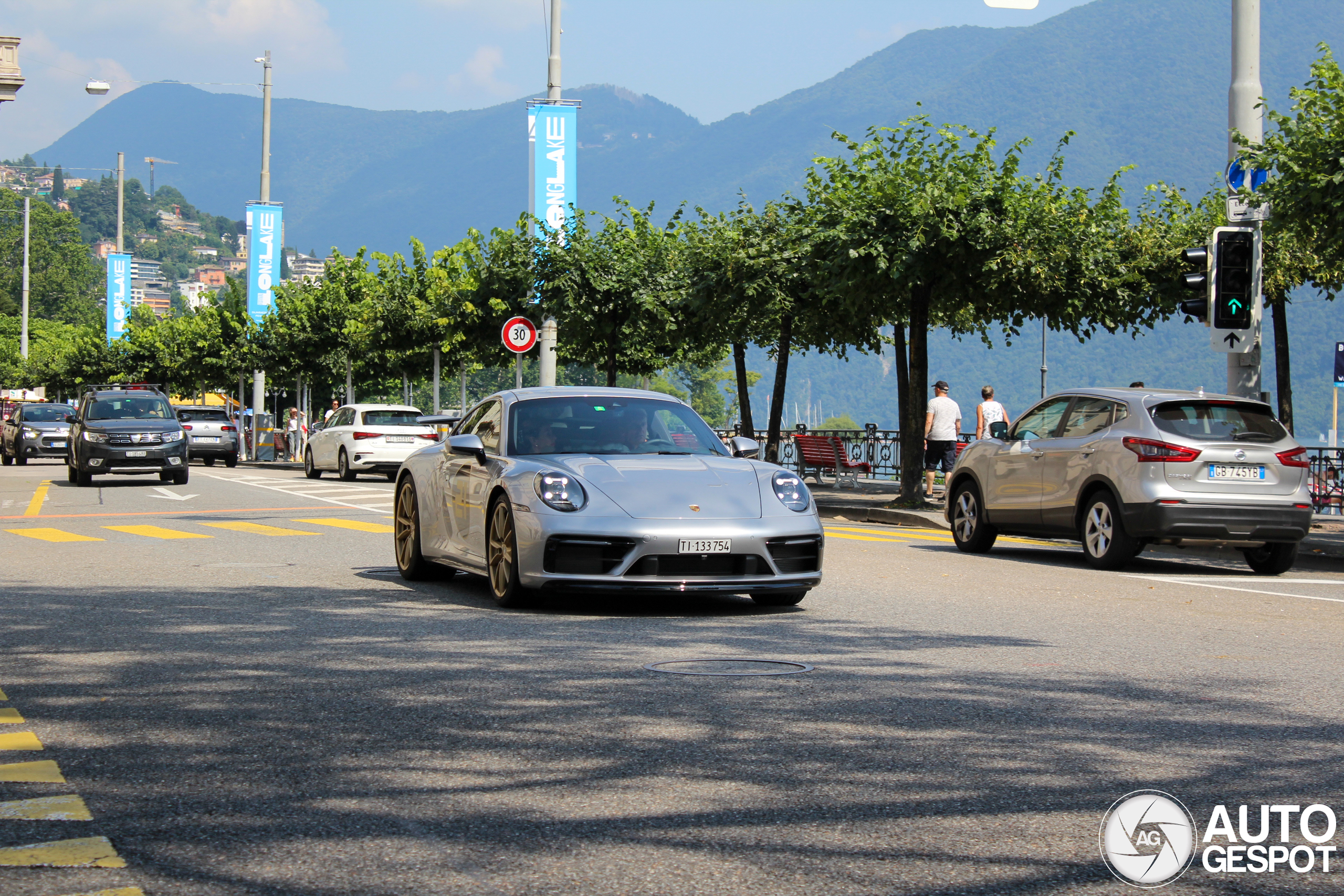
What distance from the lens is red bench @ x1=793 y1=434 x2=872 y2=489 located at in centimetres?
2984

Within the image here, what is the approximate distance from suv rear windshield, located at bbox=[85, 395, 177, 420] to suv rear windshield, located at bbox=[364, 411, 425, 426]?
13.7 ft

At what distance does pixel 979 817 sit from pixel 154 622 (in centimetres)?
586

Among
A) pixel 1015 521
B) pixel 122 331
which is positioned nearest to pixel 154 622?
pixel 1015 521

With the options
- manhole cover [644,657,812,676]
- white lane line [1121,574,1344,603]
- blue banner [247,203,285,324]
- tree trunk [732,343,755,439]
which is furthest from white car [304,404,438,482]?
manhole cover [644,657,812,676]

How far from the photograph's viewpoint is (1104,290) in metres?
24.3

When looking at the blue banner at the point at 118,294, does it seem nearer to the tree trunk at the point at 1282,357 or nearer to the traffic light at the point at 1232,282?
the tree trunk at the point at 1282,357

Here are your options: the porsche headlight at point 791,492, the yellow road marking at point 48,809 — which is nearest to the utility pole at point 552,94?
the porsche headlight at point 791,492

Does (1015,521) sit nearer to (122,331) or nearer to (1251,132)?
(1251,132)

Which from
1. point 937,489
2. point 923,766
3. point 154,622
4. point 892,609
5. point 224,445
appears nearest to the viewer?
point 923,766

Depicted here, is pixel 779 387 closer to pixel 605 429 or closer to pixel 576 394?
pixel 576 394

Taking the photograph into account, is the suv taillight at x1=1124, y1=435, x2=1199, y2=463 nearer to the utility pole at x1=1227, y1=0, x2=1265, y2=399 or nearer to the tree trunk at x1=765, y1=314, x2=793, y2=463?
the utility pole at x1=1227, y1=0, x2=1265, y2=399

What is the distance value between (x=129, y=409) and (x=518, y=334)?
26.8ft

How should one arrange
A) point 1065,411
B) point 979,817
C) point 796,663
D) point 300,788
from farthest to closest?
point 1065,411
point 796,663
point 300,788
point 979,817

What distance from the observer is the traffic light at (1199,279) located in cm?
1694
